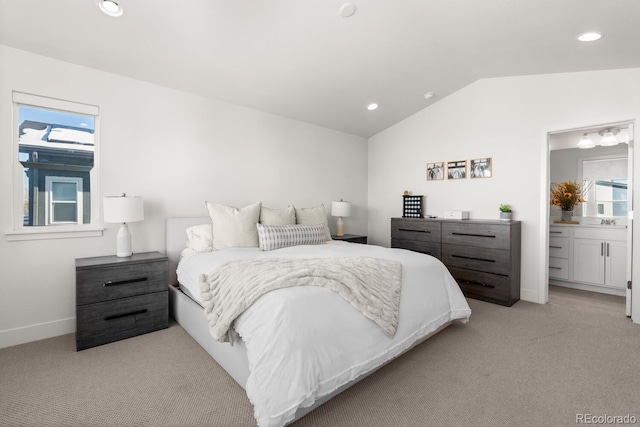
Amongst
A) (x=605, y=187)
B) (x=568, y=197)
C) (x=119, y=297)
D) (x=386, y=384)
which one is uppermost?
(x=605, y=187)

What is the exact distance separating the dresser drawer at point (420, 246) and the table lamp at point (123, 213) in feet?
10.9

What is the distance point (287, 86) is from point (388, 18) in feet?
4.50

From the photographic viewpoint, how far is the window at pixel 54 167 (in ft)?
8.31

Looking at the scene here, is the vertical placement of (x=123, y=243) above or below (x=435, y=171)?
below

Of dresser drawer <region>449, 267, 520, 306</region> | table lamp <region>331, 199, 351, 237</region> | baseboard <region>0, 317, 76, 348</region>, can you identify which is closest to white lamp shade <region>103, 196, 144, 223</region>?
baseboard <region>0, 317, 76, 348</region>

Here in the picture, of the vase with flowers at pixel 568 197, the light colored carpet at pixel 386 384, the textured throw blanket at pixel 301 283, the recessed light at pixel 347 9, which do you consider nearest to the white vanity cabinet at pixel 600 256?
the vase with flowers at pixel 568 197

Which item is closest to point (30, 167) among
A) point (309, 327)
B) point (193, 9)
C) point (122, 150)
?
point (122, 150)

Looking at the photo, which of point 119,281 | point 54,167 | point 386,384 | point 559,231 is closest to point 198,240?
point 119,281

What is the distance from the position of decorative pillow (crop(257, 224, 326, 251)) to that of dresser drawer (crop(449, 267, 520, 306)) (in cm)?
184

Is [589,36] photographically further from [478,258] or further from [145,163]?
[145,163]

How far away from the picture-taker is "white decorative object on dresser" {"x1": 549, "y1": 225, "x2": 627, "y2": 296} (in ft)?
12.4

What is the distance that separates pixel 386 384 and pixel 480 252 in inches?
92.1

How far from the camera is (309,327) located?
152 centimetres

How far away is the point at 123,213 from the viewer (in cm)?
263
